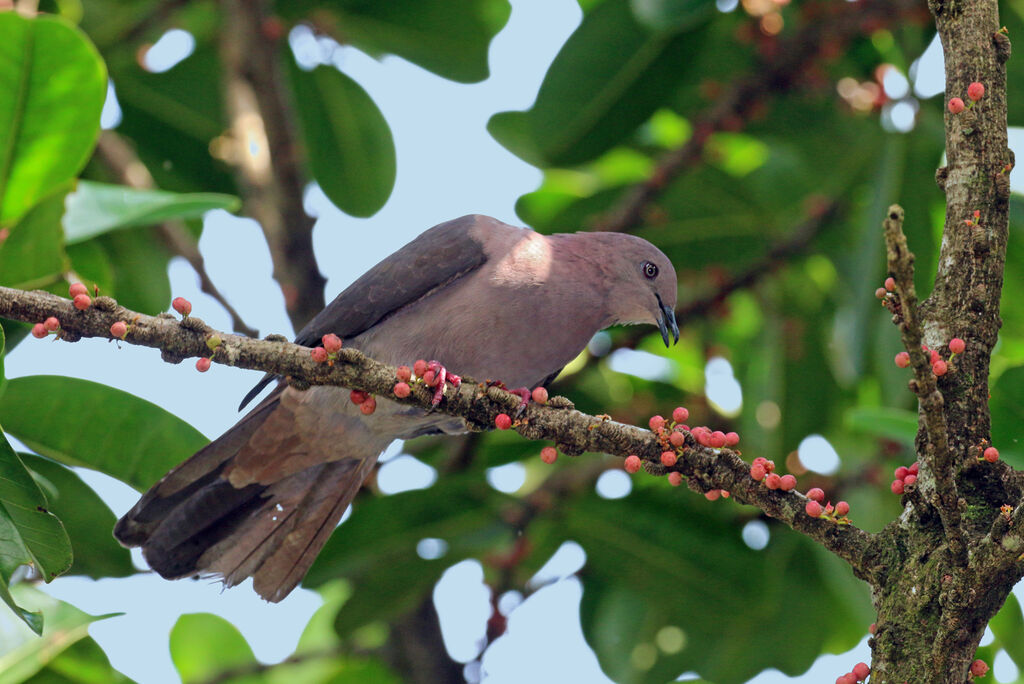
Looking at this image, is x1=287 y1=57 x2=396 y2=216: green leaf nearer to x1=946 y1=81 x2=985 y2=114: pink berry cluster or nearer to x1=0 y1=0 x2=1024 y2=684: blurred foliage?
x1=0 y1=0 x2=1024 y2=684: blurred foliage

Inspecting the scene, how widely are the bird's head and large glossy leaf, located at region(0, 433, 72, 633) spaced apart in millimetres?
2038

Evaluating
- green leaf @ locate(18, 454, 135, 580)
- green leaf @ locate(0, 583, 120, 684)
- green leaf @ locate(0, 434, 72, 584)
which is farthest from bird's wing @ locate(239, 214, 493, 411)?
green leaf @ locate(0, 434, 72, 584)

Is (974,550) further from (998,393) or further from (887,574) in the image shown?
(998,393)

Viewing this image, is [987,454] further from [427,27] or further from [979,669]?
[427,27]

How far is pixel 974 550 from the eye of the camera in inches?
70.4

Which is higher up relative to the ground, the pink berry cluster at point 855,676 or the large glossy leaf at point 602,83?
the large glossy leaf at point 602,83

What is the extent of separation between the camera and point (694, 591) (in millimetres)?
3979

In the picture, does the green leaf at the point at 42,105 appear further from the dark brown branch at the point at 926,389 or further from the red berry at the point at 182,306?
the dark brown branch at the point at 926,389

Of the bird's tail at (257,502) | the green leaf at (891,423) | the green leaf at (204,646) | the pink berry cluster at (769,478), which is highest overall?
the pink berry cluster at (769,478)

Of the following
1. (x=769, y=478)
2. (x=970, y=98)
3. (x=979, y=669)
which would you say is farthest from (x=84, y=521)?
(x=970, y=98)

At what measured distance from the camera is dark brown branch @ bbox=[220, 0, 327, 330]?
4332mm

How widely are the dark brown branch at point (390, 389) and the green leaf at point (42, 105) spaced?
1.05m

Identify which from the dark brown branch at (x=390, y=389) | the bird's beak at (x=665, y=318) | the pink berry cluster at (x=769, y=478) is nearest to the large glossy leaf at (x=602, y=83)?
the bird's beak at (x=665, y=318)

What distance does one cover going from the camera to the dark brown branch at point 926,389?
1.50 meters
